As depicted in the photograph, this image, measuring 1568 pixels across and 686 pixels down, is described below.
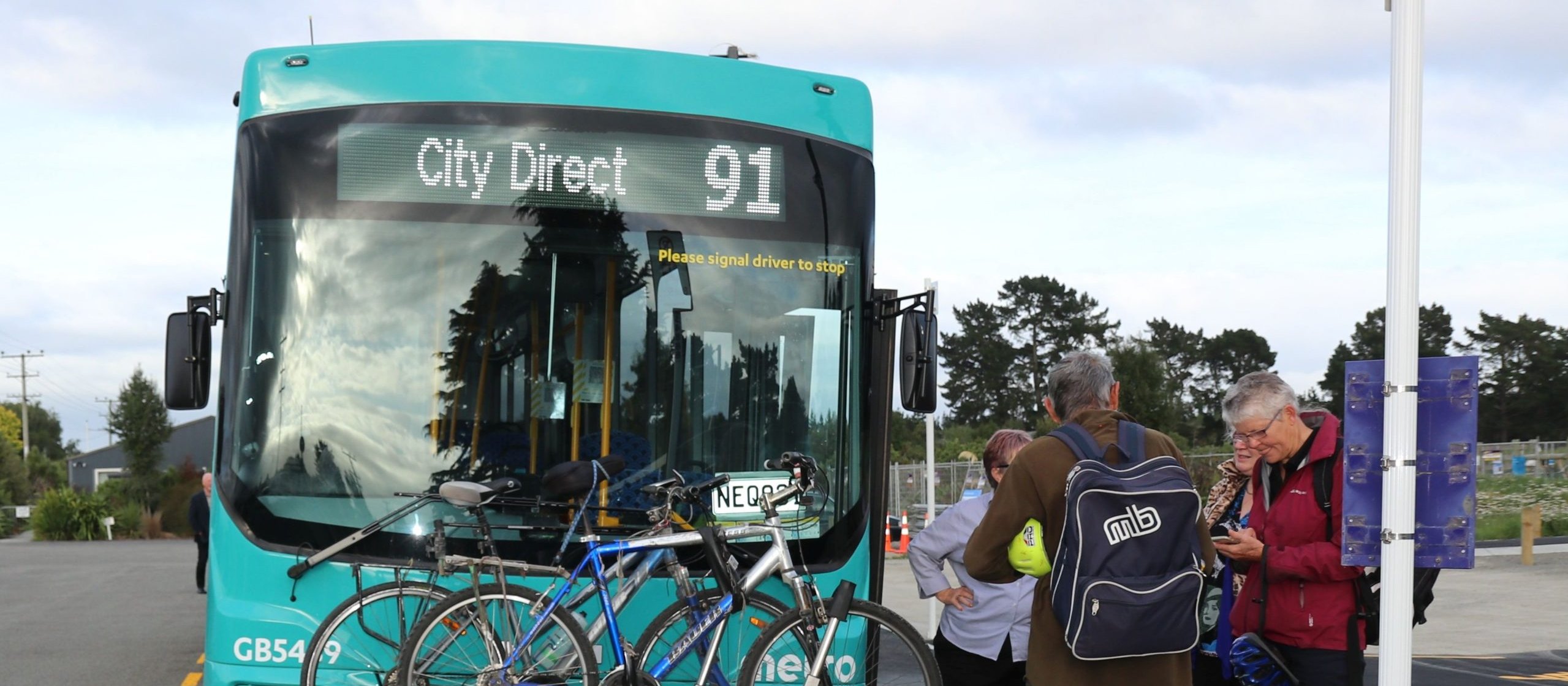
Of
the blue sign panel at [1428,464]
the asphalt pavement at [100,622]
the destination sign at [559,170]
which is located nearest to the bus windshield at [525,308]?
the destination sign at [559,170]

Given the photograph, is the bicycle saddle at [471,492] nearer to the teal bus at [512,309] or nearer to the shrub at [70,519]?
the teal bus at [512,309]

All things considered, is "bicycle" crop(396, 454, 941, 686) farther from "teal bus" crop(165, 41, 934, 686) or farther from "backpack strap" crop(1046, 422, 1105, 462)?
"backpack strap" crop(1046, 422, 1105, 462)

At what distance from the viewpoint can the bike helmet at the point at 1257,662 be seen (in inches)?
194

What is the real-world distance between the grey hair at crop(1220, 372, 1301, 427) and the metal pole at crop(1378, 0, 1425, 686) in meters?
0.62

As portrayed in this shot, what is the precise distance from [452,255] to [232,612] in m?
1.53

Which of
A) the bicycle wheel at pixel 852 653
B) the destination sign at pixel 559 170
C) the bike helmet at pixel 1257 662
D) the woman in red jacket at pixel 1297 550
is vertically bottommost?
the bicycle wheel at pixel 852 653

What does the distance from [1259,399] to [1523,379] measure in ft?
261

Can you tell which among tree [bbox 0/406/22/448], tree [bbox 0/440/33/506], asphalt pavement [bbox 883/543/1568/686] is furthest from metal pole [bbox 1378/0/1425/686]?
tree [bbox 0/406/22/448]

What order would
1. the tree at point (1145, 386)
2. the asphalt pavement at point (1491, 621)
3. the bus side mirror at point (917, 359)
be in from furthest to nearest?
1. the tree at point (1145, 386)
2. the asphalt pavement at point (1491, 621)
3. the bus side mirror at point (917, 359)

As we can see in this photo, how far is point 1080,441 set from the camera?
4367 mm

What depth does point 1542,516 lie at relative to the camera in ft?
105

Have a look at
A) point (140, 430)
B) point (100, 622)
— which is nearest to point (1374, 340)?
point (140, 430)

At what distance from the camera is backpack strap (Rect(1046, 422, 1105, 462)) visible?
434 cm

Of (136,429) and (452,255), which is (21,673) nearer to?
(452,255)
